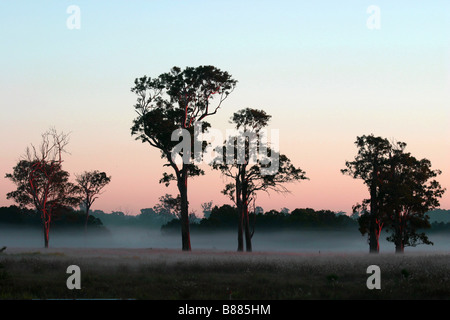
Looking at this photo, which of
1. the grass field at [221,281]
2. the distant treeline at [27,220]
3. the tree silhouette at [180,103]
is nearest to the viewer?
the grass field at [221,281]

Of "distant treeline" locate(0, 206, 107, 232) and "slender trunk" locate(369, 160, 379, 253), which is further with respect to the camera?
"distant treeline" locate(0, 206, 107, 232)

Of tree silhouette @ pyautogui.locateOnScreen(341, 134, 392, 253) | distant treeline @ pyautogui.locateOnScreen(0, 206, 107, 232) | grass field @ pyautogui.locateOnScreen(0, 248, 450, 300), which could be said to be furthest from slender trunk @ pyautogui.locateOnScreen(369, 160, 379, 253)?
distant treeline @ pyautogui.locateOnScreen(0, 206, 107, 232)

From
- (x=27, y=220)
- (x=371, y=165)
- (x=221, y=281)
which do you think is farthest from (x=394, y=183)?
(x=27, y=220)

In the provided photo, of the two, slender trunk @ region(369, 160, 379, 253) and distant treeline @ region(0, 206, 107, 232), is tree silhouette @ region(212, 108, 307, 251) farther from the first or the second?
distant treeline @ region(0, 206, 107, 232)

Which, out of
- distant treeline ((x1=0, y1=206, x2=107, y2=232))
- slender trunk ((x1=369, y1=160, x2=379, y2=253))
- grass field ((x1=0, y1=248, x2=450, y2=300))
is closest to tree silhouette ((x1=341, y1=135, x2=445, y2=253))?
slender trunk ((x1=369, y1=160, x2=379, y2=253))

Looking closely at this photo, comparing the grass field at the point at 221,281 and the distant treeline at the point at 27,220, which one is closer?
the grass field at the point at 221,281

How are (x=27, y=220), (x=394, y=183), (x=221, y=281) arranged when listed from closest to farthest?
(x=221, y=281) → (x=394, y=183) → (x=27, y=220)

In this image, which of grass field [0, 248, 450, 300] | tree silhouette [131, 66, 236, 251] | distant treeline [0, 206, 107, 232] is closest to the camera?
grass field [0, 248, 450, 300]

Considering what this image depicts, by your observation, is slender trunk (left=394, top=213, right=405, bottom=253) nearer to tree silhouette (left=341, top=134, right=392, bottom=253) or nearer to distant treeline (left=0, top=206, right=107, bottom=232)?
tree silhouette (left=341, top=134, right=392, bottom=253)

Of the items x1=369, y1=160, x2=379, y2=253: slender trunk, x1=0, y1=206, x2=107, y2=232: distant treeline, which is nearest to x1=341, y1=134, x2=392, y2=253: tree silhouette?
x1=369, y1=160, x2=379, y2=253: slender trunk

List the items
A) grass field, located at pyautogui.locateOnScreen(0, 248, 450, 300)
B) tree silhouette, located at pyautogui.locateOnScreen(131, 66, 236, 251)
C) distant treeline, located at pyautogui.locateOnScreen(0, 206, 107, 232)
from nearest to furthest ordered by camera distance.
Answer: grass field, located at pyautogui.locateOnScreen(0, 248, 450, 300), tree silhouette, located at pyautogui.locateOnScreen(131, 66, 236, 251), distant treeline, located at pyautogui.locateOnScreen(0, 206, 107, 232)

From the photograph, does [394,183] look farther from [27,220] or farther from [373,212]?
[27,220]

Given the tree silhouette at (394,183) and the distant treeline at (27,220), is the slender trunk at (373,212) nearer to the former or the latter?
the tree silhouette at (394,183)

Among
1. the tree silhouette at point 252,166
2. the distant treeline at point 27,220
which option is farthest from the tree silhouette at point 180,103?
the distant treeline at point 27,220
